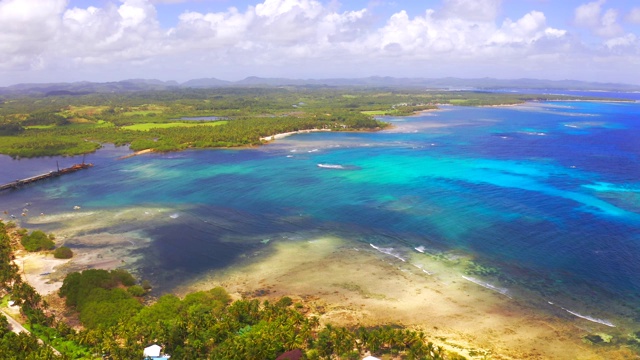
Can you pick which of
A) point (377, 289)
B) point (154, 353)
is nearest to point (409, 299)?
point (377, 289)

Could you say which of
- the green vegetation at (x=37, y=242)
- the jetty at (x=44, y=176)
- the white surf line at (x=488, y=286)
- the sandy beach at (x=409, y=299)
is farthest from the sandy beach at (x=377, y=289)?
the jetty at (x=44, y=176)

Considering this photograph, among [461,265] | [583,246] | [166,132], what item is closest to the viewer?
[461,265]

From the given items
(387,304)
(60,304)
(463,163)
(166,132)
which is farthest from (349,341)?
(166,132)

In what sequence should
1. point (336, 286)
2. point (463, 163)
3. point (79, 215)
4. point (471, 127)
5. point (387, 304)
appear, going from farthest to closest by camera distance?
point (471, 127)
point (463, 163)
point (79, 215)
point (336, 286)
point (387, 304)

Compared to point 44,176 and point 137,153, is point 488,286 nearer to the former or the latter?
point 44,176

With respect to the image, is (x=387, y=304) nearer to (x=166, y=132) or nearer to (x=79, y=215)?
(x=79, y=215)

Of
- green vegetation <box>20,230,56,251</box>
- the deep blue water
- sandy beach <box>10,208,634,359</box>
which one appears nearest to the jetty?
the deep blue water

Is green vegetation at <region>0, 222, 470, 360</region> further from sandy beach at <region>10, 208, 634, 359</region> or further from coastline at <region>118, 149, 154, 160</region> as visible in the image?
coastline at <region>118, 149, 154, 160</region>

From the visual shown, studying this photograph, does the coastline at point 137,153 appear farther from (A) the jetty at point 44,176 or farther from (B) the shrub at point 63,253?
(B) the shrub at point 63,253
